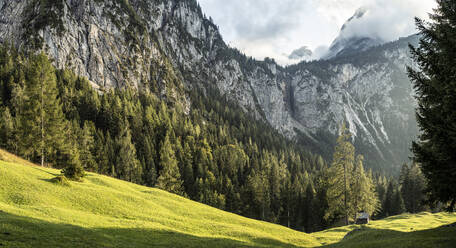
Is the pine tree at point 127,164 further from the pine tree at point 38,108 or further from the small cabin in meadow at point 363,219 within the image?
the small cabin in meadow at point 363,219

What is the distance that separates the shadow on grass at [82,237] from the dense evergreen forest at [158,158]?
18117 millimetres

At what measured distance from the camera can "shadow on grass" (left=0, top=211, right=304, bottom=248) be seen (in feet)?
48.4

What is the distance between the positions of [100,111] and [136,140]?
21.1 metres

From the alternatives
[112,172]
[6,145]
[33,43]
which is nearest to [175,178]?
[112,172]

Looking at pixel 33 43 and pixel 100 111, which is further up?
pixel 33 43

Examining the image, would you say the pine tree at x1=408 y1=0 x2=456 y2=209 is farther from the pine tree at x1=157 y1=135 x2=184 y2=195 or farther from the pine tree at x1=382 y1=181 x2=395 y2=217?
the pine tree at x1=382 y1=181 x2=395 y2=217

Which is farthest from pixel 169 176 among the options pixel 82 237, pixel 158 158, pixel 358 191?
pixel 82 237

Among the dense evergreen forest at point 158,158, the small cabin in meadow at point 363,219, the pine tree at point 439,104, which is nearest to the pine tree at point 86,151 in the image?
the dense evergreen forest at point 158,158

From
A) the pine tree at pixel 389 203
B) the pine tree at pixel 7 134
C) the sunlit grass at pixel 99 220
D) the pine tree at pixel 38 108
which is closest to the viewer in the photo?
the sunlit grass at pixel 99 220

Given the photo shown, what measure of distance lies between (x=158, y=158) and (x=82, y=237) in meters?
93.0

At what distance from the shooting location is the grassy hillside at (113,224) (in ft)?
56.4

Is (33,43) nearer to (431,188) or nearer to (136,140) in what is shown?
(136,140)

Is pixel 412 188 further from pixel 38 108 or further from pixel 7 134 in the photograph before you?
pixel 7 134

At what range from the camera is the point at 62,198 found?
27703 millimetres
